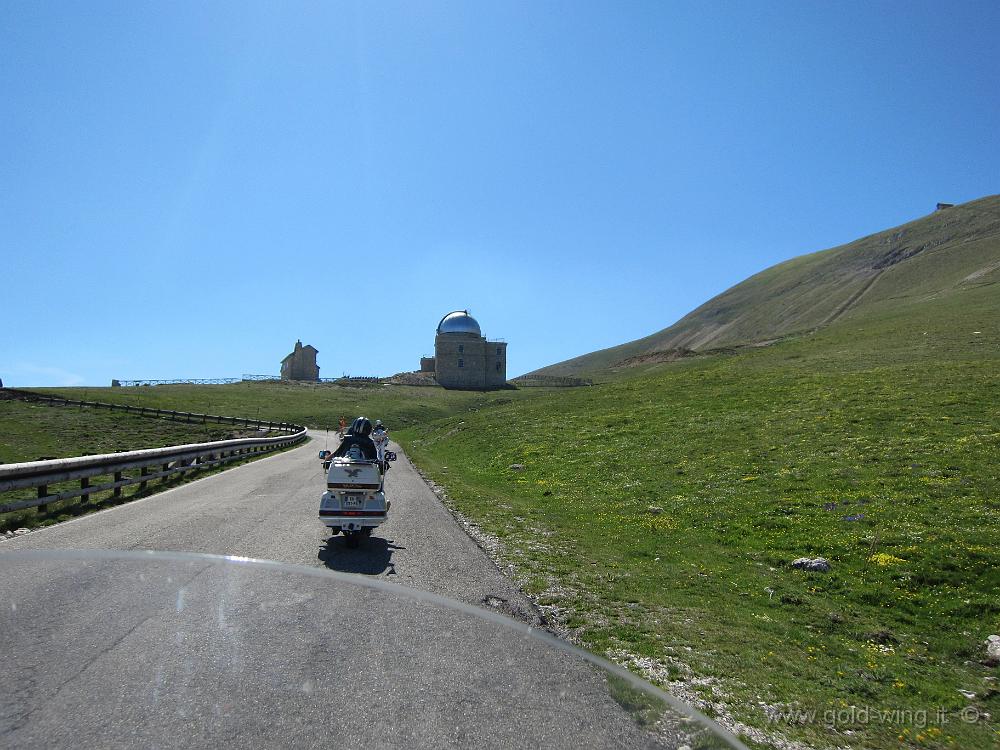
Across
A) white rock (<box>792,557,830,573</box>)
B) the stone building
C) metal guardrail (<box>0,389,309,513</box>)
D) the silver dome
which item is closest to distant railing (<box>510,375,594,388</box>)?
the silver dome

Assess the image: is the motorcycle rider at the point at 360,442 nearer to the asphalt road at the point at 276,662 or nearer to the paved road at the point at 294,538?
the paved road at the point at 294,538

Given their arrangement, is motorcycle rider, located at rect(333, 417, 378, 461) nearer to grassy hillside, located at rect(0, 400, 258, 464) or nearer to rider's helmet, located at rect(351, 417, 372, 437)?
rider's helmet, located at rect(351, 417, 372, 437)

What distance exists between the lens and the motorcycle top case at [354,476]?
10.5 metres

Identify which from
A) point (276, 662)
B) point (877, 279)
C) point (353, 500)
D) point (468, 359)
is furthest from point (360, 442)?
point (877, 279)

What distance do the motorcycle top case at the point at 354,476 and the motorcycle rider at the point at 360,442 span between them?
376 mm

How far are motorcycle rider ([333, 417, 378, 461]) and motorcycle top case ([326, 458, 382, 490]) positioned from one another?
1.23 ft

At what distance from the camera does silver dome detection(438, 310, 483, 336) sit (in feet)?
368

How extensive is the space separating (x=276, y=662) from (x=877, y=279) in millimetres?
145962

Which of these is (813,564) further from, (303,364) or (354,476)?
(303,364)

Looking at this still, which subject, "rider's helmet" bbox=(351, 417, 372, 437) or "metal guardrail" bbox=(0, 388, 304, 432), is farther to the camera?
"metal guardrail" bbox=(0, 388, 304, 432)

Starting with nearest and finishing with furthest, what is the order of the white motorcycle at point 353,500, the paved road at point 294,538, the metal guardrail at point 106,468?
1. the paved road at point 294,538
2. the white motorcycle at point 353,500
3. the metal guardrail at point 106,468

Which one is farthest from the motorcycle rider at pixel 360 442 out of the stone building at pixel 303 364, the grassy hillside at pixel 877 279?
the stone building at pixel 303 364

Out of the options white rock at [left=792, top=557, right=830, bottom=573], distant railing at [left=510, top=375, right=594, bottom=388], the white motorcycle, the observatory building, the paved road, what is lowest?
white rock at [left=792, top=557, right=830, bottom=573]

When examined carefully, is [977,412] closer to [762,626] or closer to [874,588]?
[874,588]
